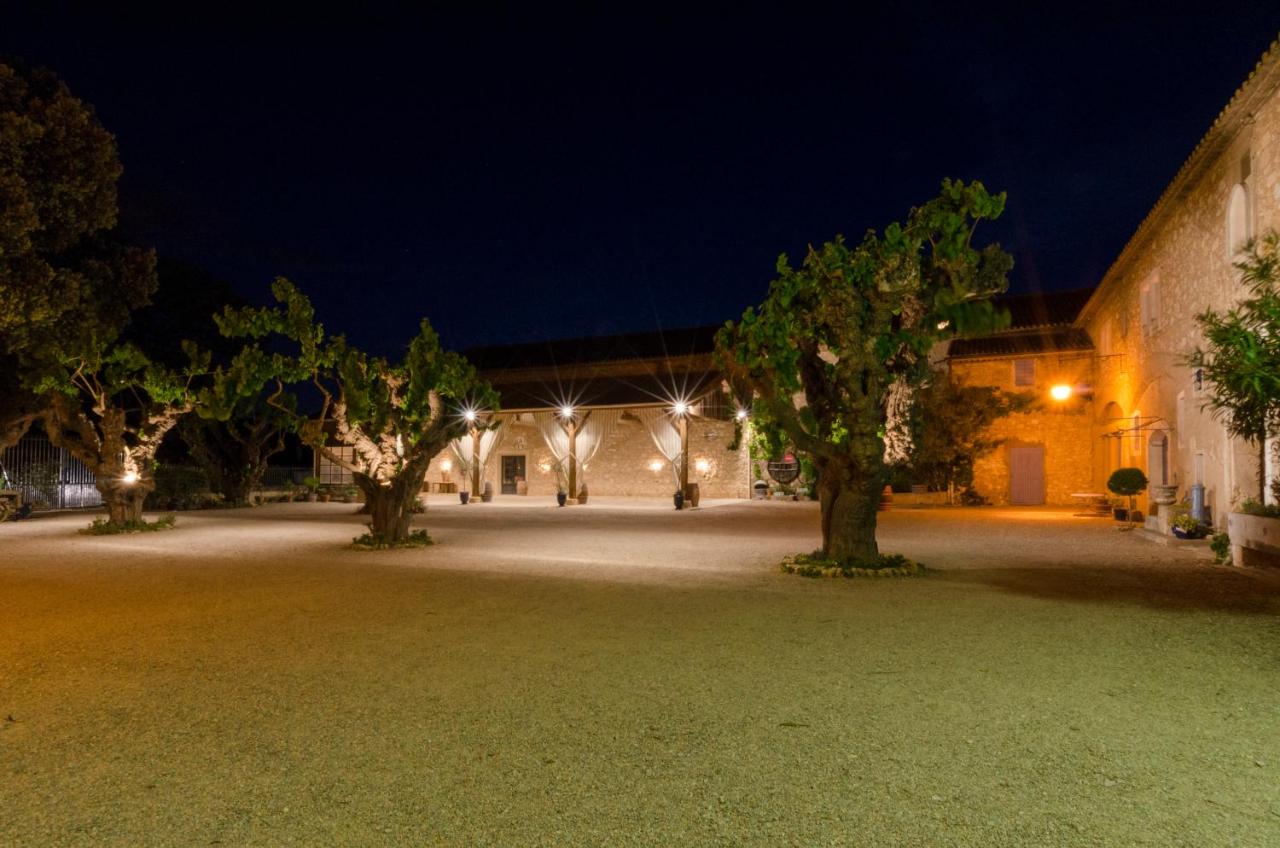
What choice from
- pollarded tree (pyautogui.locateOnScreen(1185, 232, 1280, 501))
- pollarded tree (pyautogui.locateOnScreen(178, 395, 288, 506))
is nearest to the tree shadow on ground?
pollarded tree (pyautogui.locateOnScreen(1185, 232, 1280, 501))

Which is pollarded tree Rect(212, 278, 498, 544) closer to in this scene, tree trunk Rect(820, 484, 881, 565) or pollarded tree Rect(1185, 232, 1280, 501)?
tree trunk Rect(820, 484, 881, 565)

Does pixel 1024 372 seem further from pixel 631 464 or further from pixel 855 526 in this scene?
pixel 855 526

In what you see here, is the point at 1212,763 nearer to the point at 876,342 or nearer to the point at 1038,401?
the point at 876,342

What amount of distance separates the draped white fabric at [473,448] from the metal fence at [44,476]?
41.1ft

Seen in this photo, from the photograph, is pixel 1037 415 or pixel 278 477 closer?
pixel 1037 415

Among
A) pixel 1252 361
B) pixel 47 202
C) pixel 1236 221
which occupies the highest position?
pixel 47 202

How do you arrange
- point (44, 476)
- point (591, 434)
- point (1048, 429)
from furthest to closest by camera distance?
point (591, 434)
point (1048, 429)
point (44, 476)

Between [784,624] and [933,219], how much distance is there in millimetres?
5838

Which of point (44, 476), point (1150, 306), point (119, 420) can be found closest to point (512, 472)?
point (44, 476)

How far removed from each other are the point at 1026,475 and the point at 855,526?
17730mm

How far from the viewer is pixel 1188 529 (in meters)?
13.2

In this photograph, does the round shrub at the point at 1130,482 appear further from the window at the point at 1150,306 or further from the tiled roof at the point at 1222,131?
the tiled roof at the point at 1222,131

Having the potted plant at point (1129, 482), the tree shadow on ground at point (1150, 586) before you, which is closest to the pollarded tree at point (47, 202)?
the tree shadow on ground at point (1150, 586)

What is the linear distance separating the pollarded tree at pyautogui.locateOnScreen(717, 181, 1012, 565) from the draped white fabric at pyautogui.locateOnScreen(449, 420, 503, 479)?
21.6 metres
